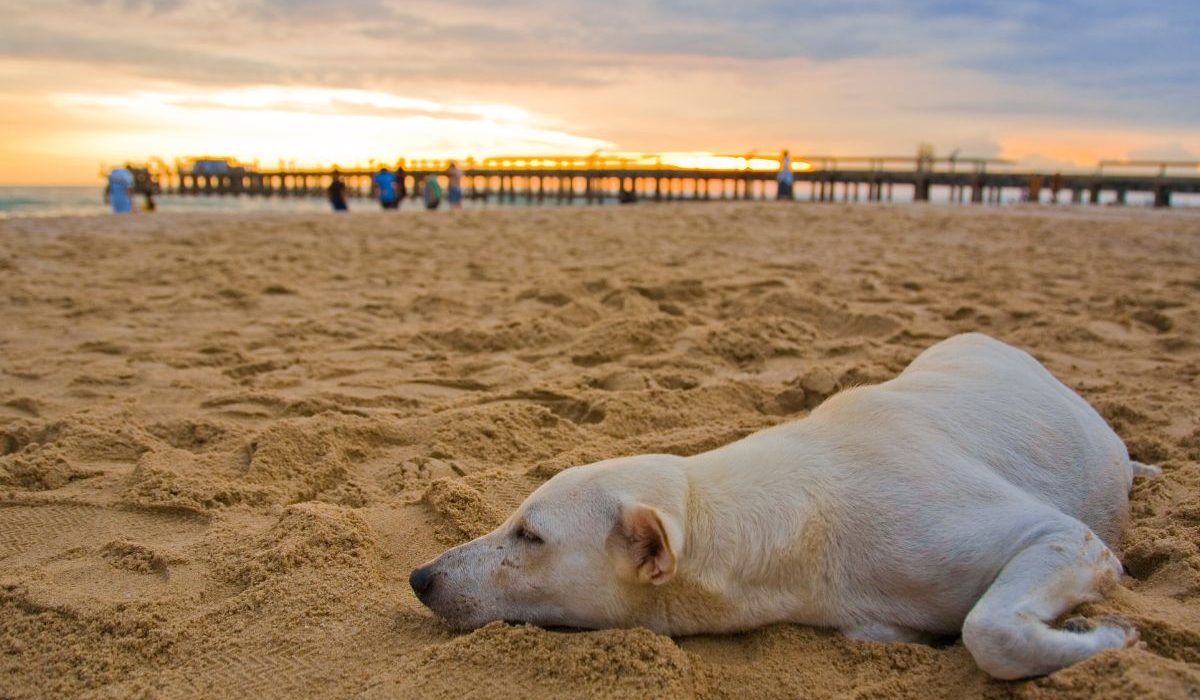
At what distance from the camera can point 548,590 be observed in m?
2.62

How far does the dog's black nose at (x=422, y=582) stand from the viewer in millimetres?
2660

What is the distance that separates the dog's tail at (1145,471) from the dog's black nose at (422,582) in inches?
115

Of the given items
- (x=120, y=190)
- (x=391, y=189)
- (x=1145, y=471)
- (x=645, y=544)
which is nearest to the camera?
(x=645, y=544)

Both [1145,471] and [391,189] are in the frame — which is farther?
[391,189]

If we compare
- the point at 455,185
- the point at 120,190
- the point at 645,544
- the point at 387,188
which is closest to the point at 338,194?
the point at 387,188

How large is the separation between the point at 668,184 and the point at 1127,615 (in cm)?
5391

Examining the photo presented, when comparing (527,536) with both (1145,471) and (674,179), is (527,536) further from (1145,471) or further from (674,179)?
(674,179)

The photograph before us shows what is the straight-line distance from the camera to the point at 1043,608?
231 centimetres

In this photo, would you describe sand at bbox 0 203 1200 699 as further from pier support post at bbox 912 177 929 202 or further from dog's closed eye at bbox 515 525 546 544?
pier support post at bbox 912 177 929 202

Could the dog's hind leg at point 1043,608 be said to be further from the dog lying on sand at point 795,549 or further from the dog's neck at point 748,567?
the dog's neck at point 748,567

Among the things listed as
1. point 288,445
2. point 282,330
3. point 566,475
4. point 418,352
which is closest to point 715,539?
point 566,475

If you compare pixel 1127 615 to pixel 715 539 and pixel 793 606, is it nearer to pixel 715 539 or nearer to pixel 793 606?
pixel 793 606

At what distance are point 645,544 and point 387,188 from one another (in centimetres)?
2272

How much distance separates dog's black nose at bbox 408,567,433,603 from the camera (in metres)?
2.66
